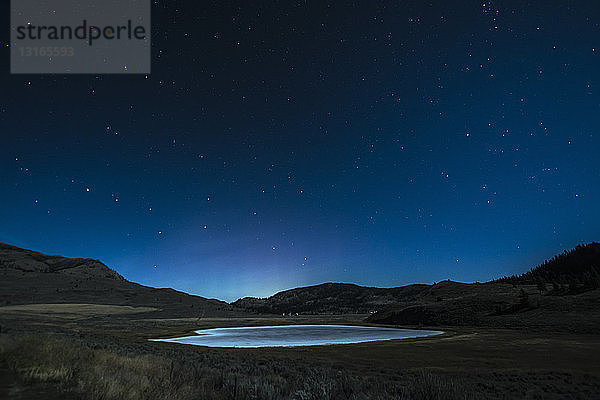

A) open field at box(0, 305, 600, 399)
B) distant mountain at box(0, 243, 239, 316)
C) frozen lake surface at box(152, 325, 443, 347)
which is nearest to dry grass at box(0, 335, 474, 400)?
open field at box(0, 305, 600, 399)

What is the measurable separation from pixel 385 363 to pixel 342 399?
15609mm

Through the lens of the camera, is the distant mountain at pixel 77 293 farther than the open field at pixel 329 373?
Yes

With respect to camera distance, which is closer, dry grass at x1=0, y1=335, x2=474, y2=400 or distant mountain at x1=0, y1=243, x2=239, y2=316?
dry grass at x1=0, y1=335, x2=474, y2=400

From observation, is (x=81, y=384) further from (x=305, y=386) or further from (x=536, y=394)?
(x=536, y=394)

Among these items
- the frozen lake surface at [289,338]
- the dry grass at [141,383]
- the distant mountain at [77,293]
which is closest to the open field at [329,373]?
the dry grass at [141,383]

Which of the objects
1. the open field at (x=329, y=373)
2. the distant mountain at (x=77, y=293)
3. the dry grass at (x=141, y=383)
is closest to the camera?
the dry grass at (x=141, y=383)

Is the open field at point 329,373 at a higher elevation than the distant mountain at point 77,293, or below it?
higher

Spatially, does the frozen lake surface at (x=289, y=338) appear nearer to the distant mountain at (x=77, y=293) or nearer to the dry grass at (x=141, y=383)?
the dry grass at (x=141, y=383)

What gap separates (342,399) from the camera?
10.2m

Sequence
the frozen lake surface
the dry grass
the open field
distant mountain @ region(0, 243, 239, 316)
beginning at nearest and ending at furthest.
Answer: the dry grass, the open field, the frozen lake surface, distant mountain @ region(0, 243, 239, 316)

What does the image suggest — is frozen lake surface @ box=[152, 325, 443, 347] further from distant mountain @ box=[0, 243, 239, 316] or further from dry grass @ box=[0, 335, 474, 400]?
distant mountain @ box=[0, 243, 239, 316]

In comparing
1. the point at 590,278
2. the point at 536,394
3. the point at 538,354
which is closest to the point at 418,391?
the point at 536,394

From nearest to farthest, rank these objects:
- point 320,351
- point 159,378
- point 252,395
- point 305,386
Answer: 1. point 252,395
2. point 159,378
3. point 305,386
4. point 320,351

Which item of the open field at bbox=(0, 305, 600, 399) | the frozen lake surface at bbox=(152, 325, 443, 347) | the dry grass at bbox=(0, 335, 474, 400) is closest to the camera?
the dry grass at bbox=(0, 335, 474, 400)
